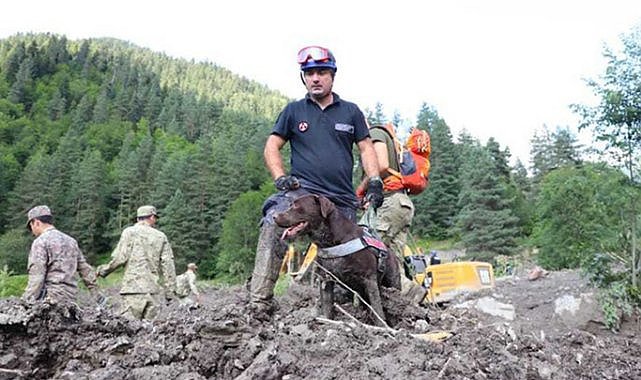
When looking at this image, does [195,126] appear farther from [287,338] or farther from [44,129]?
[287,338]

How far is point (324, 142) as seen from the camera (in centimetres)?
473

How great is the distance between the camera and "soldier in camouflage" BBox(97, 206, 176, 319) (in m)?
7.83

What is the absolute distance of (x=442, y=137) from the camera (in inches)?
3617

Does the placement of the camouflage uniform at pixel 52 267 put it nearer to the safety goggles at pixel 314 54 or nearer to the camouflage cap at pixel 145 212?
the camouflage cap at pixel 145 212

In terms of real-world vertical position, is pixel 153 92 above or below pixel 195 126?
above

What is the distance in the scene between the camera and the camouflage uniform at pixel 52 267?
21.6ft

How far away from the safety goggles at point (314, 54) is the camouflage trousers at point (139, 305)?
449 centimetres

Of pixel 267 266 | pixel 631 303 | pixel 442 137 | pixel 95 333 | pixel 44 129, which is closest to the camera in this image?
pixel 95 333

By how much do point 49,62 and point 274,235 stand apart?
184 m

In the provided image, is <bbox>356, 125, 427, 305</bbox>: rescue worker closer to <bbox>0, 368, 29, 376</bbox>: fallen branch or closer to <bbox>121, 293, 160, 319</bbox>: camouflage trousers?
<bbox>121, 293, 160, 319</bbox>: camouflage trousers

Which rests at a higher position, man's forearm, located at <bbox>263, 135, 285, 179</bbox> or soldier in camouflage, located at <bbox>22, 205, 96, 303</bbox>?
man's forearm, located at <bbox>263, 135, 285, 179</bbox>

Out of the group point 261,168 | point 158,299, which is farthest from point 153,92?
point 158,299

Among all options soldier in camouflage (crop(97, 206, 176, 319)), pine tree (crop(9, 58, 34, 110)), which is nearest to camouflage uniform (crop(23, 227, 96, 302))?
soldier in camouflage (crop(97, 206, 176, 319))

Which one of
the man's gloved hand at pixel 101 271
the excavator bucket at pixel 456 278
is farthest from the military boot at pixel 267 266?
the excavator bucket at pixel 456 278
